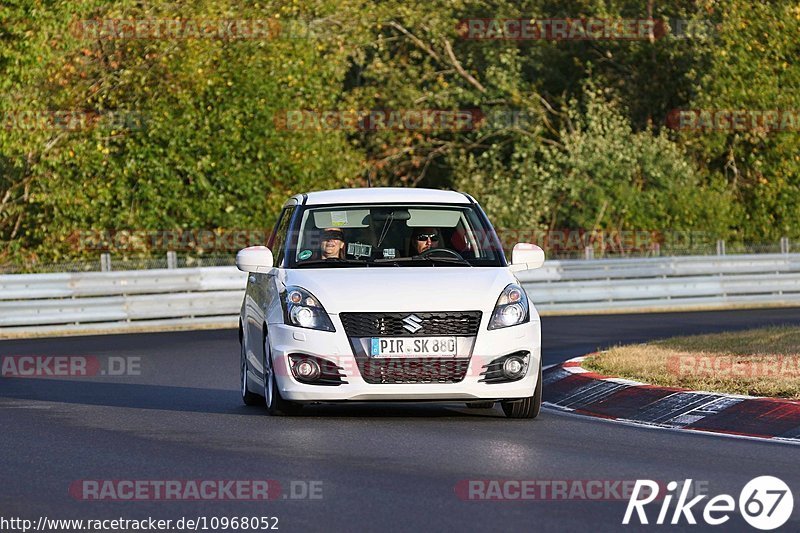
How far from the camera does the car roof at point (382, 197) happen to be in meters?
13.9

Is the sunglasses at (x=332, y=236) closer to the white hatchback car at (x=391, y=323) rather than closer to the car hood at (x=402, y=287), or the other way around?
the white hatchback car at (x=391, y=323)

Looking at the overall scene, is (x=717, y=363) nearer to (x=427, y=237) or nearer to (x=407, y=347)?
(x=427, y=237)

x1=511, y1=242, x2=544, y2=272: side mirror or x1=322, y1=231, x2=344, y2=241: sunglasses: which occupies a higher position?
x1=322, y1=231, x2=344, y2=241: sunglasses

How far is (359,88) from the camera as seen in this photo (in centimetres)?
4353

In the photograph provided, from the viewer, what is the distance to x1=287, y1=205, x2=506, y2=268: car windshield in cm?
1339

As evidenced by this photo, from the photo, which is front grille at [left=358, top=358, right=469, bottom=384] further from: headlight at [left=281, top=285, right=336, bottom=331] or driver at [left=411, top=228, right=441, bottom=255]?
driver at [left=411, top=228, right=441, bottom=255]

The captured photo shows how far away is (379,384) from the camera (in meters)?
12.3

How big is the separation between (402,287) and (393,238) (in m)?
1.13

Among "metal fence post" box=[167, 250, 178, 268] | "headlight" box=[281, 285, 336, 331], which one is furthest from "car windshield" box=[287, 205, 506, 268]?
"metal fence post" box=[167, 250, 178, 268]

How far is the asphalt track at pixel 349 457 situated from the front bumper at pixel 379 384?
0.80ft

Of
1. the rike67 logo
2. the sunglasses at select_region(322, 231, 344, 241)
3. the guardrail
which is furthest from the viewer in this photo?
the guardrail

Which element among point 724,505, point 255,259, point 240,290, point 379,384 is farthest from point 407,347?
point 240,290

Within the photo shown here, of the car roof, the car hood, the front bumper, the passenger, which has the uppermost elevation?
the car roof

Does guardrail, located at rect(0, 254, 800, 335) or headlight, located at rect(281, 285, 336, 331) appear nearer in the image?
headlight, located at rect(281, 285, 336, 331)
